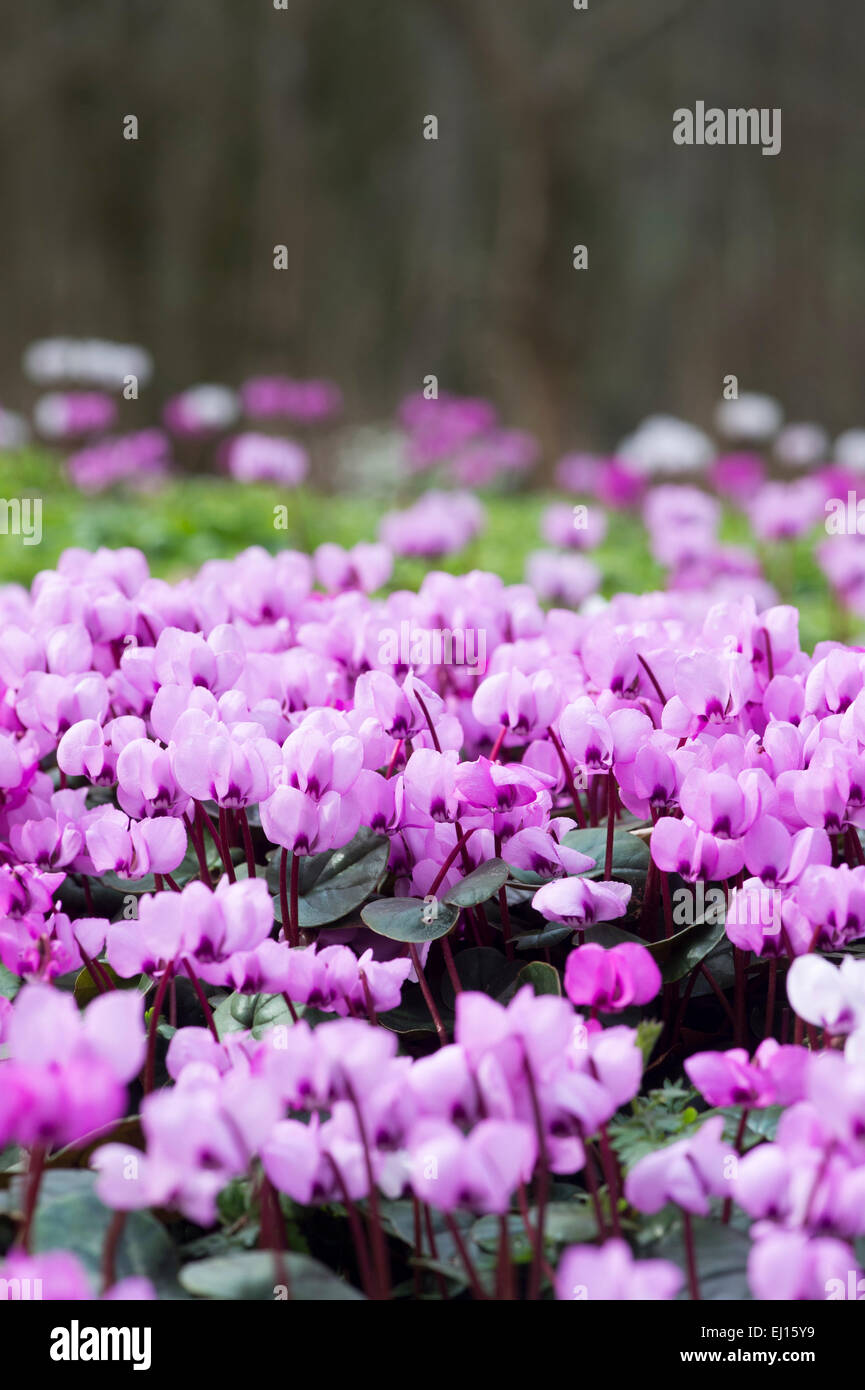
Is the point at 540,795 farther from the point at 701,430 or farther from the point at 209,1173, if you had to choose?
the point at 701,430

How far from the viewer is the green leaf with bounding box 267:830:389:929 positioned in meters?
1.52

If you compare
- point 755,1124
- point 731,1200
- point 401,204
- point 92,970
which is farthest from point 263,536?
point 401,204

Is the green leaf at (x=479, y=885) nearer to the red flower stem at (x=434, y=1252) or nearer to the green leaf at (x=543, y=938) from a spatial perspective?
the green leaf at (x=543, y=938)

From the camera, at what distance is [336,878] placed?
1.58 m

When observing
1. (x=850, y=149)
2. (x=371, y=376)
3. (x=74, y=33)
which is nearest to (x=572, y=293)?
(x=371, y=376)

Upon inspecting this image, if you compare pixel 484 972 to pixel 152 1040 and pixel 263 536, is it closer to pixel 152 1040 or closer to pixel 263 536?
pixel 152 1040

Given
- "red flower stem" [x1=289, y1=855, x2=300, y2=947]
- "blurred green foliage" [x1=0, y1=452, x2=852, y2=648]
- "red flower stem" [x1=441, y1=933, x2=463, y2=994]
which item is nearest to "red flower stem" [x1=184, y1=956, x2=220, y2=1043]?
"red flower stem" [x1=289, y1=855, x2=300, y2=947]

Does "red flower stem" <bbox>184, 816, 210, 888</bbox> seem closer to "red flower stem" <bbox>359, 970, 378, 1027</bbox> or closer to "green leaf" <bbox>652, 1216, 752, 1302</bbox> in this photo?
"red flower stem" <bbox>359, 970, 378, 1027</bbox>

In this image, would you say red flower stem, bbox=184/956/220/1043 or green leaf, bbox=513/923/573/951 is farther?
green leaf, bbox=513/923/573/951

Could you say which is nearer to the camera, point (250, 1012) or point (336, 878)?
point (250, 1012)

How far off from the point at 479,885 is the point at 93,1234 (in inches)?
19.2

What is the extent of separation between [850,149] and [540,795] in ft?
51.4

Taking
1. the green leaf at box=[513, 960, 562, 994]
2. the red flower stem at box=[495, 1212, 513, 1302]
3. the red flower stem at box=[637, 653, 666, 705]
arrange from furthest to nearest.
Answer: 1. the red flower stem at box=[637, 653, 666, 705]
2. the green leaf at box=[513, 960, 562, 994]
3. the red flower stem at box=[495, 1212, 513, 1302]

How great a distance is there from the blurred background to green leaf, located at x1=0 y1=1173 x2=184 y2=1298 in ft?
40.9
